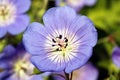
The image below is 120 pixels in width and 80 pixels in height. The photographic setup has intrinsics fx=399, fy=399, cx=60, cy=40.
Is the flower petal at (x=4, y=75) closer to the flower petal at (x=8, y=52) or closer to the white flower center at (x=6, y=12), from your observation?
the flower petal at (x=8, y=52)

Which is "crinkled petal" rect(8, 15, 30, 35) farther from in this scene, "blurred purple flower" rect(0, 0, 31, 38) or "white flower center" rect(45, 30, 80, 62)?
"white flower center" rect(45, 30, 80, 62)

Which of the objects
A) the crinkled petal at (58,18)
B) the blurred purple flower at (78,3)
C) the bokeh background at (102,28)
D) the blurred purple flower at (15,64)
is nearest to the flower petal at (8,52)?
the blurred purple flower at (15,64)

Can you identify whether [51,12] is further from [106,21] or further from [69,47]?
[106,21]

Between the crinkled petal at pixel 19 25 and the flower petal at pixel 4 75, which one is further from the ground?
the crinkled petal at pixel 19 25

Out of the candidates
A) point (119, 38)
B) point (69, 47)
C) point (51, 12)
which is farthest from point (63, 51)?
point (119, 38)

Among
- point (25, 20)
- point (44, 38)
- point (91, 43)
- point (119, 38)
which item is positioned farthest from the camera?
point (119, 38)

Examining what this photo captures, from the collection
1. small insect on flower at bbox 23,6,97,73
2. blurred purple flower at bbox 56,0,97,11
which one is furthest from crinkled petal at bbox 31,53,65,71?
blurred purple flower at bbox 56,0,97,11
